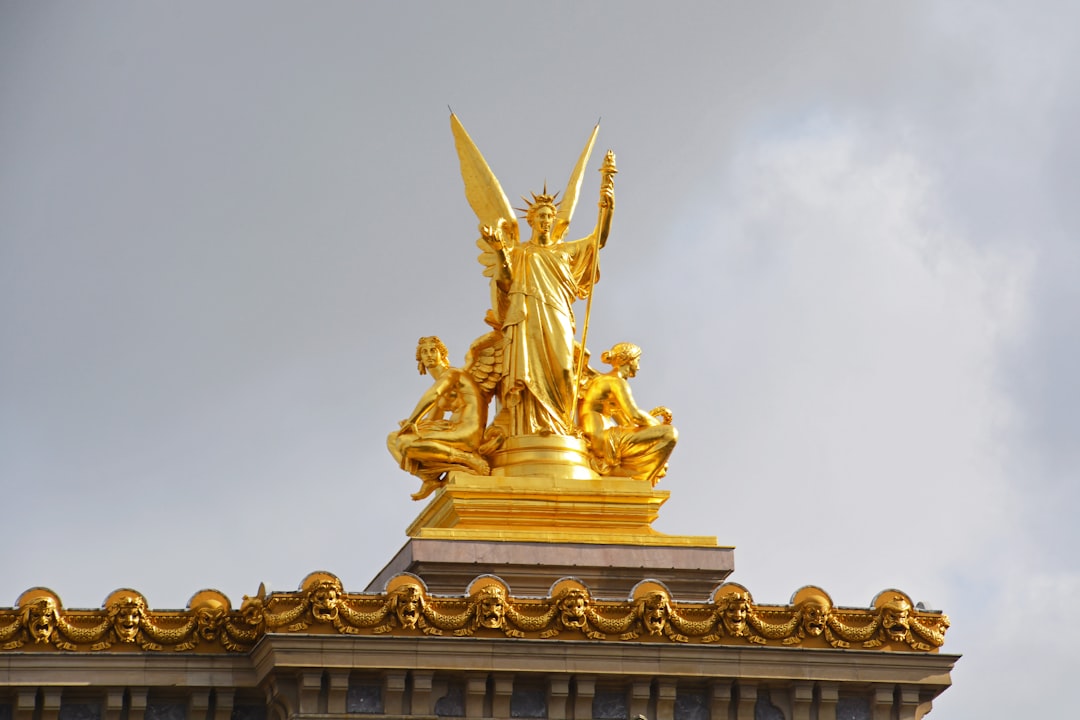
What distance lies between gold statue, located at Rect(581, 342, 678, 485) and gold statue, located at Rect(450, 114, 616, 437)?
50 cm

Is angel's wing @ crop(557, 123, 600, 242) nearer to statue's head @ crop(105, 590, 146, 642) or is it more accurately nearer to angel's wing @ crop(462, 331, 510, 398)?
angel's wing @ crop(462, 331, 510, 398)

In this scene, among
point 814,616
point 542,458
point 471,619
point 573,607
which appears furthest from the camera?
point 542,458

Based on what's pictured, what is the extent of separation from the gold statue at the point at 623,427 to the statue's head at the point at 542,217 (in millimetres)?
2059

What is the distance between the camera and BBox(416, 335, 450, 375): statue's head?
36656 millimetres

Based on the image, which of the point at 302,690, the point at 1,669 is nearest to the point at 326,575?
the point at 302,690

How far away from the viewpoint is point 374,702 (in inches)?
1209

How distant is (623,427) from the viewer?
3644 centimetres

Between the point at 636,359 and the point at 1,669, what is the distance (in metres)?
11.1

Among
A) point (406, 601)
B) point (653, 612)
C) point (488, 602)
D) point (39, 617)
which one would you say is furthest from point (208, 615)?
point (653, 612)

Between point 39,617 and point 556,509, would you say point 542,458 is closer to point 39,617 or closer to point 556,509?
point 556,509

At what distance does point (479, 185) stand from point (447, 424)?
→ 419 centimetres

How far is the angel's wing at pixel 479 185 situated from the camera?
3769 cm

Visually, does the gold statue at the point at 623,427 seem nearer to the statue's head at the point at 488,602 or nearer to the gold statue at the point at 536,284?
the gold statue at the point at 536,284

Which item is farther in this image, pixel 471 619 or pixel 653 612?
pixel 653 612
